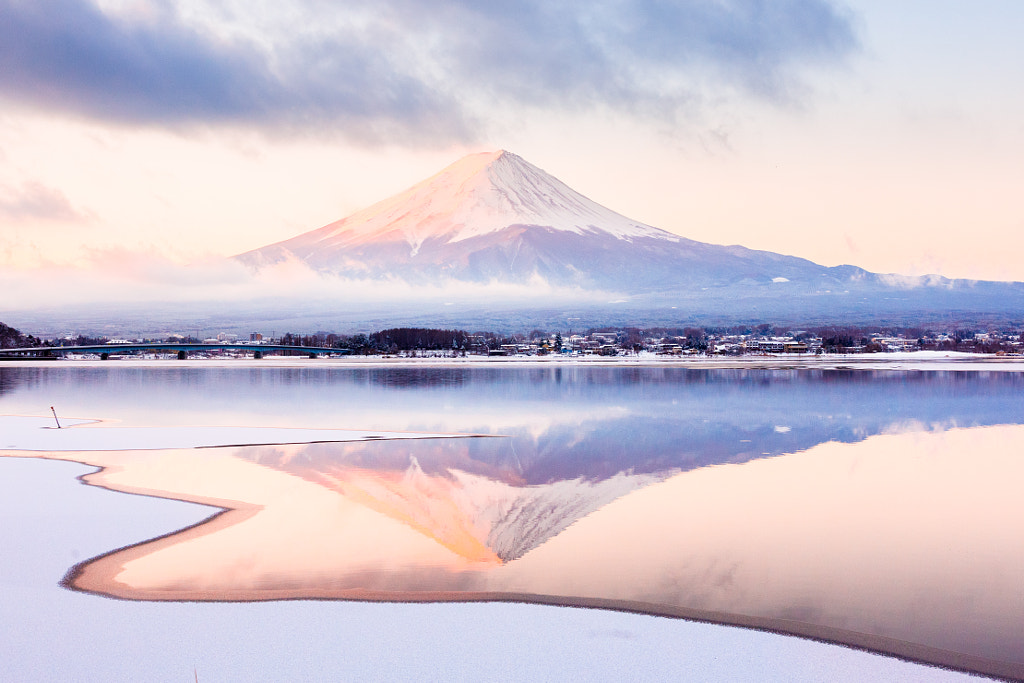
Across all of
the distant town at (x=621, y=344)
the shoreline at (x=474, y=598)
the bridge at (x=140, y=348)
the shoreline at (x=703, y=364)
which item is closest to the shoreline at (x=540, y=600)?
the shoreline at (x=474, y=598)

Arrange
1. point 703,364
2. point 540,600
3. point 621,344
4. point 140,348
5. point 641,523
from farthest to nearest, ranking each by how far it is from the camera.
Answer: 1. point 621,344
2. point 140,348
3. point 703,364
4. point 641,523
5. point 540,600

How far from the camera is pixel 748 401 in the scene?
3047 centimetres

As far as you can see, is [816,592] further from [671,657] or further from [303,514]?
[303,514]

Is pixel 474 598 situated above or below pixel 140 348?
below

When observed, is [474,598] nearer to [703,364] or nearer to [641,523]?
[641,523]

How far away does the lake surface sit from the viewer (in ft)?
25.3

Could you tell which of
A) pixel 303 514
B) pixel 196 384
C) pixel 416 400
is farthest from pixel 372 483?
pixel 196 384

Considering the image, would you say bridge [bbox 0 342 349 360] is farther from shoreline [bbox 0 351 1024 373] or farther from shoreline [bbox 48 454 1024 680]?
shoreline [bbox 48 454 1024 680]

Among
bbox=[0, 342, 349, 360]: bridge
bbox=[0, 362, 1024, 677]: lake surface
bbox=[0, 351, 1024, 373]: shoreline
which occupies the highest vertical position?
bbox=[0, 342, 349, 360]: bridge

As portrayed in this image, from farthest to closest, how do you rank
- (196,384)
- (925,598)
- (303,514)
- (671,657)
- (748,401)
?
1. (196,384)
2. (748,401)
3. (303,514)
4. (925,598)
5. (671,657)

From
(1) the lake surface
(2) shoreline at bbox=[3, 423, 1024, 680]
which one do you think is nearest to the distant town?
(1) the lake surface

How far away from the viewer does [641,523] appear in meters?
10.9

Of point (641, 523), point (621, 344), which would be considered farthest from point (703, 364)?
point (641, 523)

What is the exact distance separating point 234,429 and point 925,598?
1686 cm
